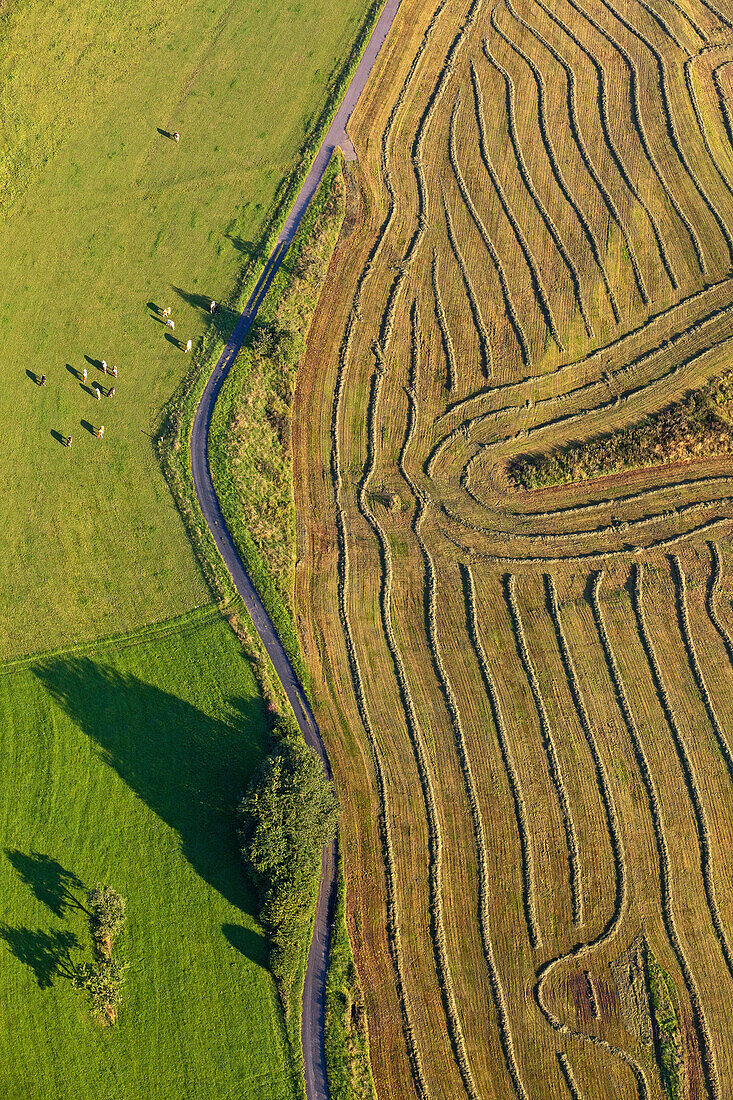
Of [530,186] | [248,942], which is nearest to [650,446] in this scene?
[530,186]

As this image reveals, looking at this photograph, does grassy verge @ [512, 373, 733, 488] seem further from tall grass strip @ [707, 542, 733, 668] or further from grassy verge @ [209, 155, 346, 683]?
grassy verge @ [209, 155, 346, 683]

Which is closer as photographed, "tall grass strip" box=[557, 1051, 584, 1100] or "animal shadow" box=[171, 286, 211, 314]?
"tall grass strip" box=[557, 1051, 584, 1100]

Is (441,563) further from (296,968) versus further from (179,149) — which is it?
(179,149)

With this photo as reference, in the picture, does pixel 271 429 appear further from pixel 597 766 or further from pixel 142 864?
pixel 597 766

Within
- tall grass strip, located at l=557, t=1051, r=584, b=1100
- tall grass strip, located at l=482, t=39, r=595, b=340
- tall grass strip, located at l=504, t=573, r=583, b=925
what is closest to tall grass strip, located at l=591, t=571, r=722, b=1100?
tall grass strip, located at l=504, t=573, r=583, b=925

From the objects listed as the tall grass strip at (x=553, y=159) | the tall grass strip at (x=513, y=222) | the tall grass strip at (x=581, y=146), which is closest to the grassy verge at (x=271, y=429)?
the tall grass strip at (x=513, y=222)

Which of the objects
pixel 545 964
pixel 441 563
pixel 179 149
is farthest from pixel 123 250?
pixel 545 964
